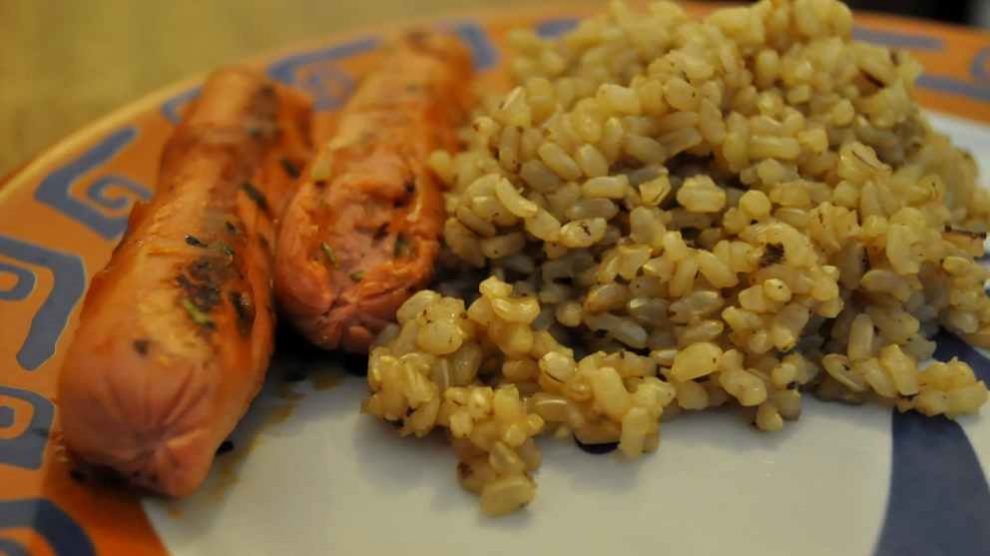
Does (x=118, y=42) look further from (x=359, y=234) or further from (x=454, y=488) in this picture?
(x=454, y=488)

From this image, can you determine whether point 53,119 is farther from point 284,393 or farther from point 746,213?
point 746,213

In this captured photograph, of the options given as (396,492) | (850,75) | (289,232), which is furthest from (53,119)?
(850,75)

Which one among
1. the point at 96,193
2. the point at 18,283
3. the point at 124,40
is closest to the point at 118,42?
the point at 124,40

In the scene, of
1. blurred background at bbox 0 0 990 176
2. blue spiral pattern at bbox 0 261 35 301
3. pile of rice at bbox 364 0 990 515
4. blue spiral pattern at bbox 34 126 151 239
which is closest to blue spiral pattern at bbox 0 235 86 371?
blue spiral pattern at bbox 0 261 35 301

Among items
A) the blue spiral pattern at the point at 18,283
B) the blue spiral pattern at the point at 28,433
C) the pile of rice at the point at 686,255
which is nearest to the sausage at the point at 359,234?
the pile of rice at the point at 686,255

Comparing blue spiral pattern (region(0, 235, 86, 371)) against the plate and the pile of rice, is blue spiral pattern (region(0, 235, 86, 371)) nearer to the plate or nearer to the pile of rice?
the plate
